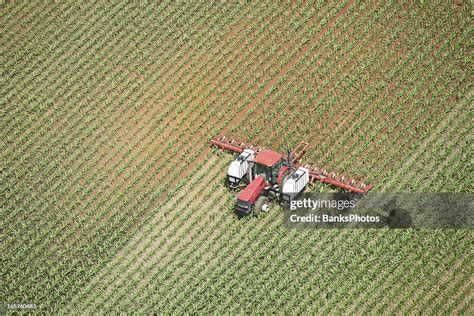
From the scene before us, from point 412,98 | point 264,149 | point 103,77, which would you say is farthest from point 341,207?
point 103,77

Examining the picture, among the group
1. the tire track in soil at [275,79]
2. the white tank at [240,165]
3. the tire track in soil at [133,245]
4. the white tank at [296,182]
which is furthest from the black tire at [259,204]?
the tire track in soil at [275,79]

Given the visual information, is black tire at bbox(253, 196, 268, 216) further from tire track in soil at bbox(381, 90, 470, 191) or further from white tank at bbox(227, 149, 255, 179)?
tire track in soil at bbox(381, 90, 470, 191)

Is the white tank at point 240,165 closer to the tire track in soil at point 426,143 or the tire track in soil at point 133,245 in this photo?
the tire track in soil at point 133,245

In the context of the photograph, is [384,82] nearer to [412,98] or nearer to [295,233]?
[412,98]

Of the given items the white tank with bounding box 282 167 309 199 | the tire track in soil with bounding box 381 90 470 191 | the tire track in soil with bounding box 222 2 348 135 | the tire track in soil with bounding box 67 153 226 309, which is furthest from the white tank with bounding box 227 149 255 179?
the tire track in soil with bounding box 381 90 470 191

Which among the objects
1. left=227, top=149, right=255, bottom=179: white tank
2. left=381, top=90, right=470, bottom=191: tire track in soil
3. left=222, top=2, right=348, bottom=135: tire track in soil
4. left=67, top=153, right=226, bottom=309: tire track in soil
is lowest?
left=67, top=153, right=226, bottom=309: tire track in soil

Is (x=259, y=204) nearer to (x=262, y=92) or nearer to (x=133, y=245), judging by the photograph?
(x=133, y=245)
